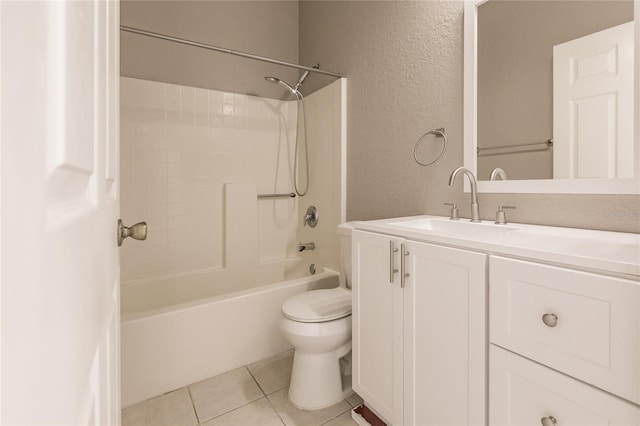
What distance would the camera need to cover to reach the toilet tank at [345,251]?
68.3 inches

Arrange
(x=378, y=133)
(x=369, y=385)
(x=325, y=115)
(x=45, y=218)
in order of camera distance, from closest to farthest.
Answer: (x=45, y=218) → (x=369, y=385) → (x=378, y=133) → (x=325, y=115)

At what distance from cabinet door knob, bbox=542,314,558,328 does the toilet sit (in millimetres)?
879

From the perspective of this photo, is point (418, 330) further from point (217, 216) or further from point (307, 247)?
point (217, 216)

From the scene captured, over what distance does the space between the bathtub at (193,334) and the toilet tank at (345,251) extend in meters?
0.33

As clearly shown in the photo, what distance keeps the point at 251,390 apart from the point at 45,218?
1.65 metres

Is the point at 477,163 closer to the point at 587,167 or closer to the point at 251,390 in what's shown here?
the point at 587,167

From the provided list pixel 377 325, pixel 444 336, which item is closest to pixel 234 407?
pixel 377 325

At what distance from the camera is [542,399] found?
0.75 m

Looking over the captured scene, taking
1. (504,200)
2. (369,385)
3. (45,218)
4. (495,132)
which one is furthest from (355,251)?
(45,218)

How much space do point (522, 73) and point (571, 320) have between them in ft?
3.34

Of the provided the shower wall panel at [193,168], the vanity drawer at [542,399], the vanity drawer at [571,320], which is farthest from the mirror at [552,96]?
the shower wall panel at [193,168]

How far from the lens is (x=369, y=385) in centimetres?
128

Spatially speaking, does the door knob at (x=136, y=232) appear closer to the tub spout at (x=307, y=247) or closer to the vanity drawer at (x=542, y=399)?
the vanity drawer at (x=542, y=399)

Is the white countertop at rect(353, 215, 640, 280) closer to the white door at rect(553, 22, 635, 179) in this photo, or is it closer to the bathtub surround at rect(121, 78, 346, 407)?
the white door at rect(553, 22, 635, 179)
